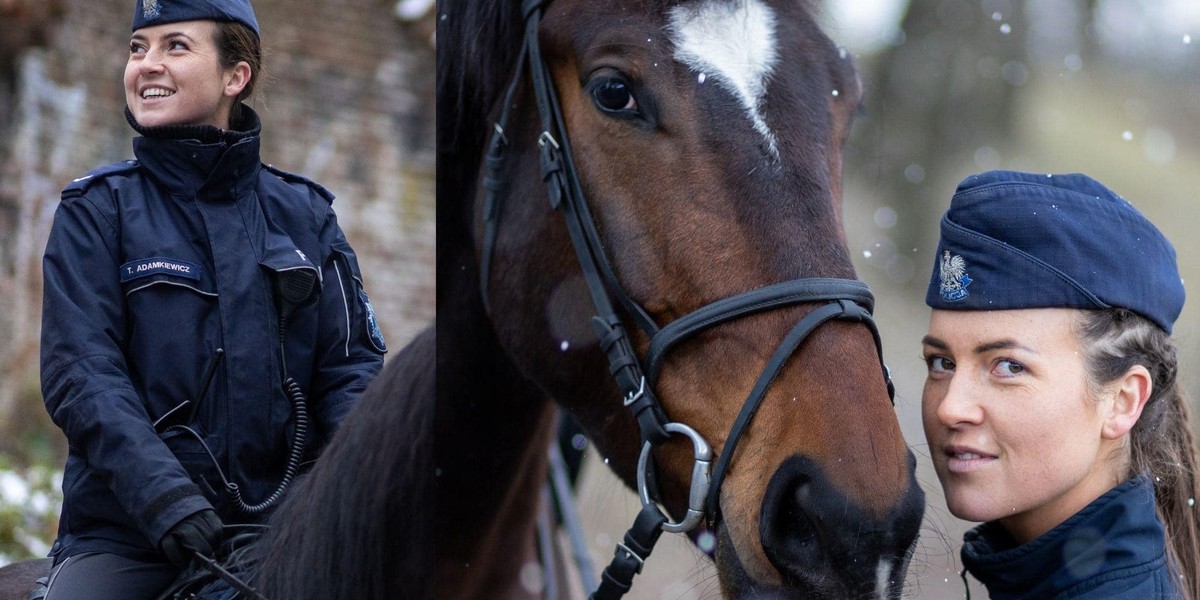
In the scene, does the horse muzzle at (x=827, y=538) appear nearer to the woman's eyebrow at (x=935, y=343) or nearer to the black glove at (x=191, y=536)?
the woman's eyebrow at (x=935, y=343)

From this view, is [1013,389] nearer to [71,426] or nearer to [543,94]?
[543,94]

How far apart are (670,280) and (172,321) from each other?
2.12ft

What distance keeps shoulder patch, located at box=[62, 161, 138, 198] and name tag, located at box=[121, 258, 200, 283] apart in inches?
4.0

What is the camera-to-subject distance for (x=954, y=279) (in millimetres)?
1440

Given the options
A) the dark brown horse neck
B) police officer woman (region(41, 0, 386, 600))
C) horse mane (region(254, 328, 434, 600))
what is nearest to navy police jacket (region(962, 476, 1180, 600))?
horse mane (region(254, 328, 434, 600))

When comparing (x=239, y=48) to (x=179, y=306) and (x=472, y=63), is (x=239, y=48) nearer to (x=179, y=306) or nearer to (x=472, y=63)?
(x=179, y=306)

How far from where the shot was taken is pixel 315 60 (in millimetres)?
1634

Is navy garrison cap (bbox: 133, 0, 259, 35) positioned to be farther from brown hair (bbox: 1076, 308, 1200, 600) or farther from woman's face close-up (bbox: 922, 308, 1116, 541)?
brown hair (bbox: 1076, 308, 1200, 600)

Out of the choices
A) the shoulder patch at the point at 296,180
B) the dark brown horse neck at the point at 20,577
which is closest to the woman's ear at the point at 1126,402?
the shoulder patch at the point at 296,180

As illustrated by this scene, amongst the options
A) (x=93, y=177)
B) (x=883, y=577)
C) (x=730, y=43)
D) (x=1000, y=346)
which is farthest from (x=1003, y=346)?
(x=93, y=177)

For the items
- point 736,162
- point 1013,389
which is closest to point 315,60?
Result: point 736,162

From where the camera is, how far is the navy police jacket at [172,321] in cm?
111

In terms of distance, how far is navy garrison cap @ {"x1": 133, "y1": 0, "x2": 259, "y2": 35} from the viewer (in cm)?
109

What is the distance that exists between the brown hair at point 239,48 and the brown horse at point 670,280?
0.48 m
